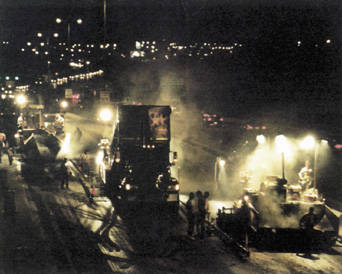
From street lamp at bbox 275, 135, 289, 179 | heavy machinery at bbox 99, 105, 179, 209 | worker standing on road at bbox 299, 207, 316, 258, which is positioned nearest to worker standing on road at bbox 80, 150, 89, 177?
heavy machinery at bbox 99, 105, 179, 209

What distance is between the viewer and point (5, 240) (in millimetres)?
10016

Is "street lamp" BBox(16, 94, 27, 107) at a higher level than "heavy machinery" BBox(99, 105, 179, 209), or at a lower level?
higher

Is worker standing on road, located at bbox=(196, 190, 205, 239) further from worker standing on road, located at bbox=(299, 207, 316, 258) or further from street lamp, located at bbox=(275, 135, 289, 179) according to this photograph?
street lamp, located at bbox=(275, 135, 289, 179)

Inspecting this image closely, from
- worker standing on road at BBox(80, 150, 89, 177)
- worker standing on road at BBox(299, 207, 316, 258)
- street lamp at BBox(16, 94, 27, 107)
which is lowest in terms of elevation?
worker standing on road at BBox(299, 207, 316, 258)

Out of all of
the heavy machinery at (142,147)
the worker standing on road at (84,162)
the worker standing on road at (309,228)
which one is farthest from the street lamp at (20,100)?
the worker standing on road at (309,228)

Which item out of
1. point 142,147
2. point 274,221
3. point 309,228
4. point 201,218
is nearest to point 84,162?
point 142,147

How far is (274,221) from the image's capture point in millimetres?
11812

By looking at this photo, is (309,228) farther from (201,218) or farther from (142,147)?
(142,147)

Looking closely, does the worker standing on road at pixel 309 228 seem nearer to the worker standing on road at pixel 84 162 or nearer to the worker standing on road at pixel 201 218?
the worker standing on road at pixel 201 218

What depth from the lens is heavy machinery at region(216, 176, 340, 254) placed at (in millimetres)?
11055

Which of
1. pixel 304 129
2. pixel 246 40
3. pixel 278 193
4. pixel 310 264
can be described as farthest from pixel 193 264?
pixel 246 40

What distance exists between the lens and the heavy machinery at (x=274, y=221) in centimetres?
1105

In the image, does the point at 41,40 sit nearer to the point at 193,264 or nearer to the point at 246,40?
the point at 246,40

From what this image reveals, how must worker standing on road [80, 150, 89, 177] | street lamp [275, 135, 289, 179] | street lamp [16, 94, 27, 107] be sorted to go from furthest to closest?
street lamp [16, 94, 27, 107] < worker standing on road [80, 150, 89, 177] < street lamp [275, 135, 289, 179]
